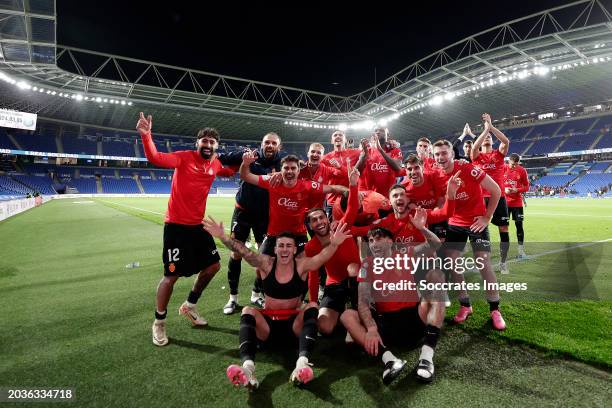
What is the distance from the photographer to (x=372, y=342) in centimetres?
302

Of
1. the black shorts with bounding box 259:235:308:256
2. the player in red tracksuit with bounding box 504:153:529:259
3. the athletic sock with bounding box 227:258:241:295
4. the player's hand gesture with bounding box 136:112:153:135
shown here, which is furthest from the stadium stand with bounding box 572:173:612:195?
the player's hand gesture with bounding box 136:112:153:135

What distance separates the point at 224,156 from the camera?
4656 mm

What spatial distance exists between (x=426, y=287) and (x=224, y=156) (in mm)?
3169

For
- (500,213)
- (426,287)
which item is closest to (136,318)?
(426,287)

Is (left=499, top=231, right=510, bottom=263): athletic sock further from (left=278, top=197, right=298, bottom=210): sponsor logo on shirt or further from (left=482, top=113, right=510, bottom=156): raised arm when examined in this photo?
(left=278, top=197, right=298, bottom=210): sponsor logo on shirt

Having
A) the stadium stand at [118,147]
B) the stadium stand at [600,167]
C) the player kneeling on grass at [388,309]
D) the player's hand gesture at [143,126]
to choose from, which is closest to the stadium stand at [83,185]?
the stadium stand at [118,147]

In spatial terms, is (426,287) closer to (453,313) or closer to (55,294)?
(453,313)

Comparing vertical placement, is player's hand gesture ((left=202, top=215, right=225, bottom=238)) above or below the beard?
below

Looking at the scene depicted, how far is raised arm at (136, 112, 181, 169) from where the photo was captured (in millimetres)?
3587

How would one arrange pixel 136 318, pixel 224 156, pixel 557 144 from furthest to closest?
pixel 557 144
pixel 224 156
pixel 136 318

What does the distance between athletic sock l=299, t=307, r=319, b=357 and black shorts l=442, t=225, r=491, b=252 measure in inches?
86.3

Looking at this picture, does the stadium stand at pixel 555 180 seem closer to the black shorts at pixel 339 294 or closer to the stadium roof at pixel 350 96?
the stadium roof at pixel 350 96

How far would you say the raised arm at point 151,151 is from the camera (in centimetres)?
359

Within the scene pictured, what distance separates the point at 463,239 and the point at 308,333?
98.6 inches
